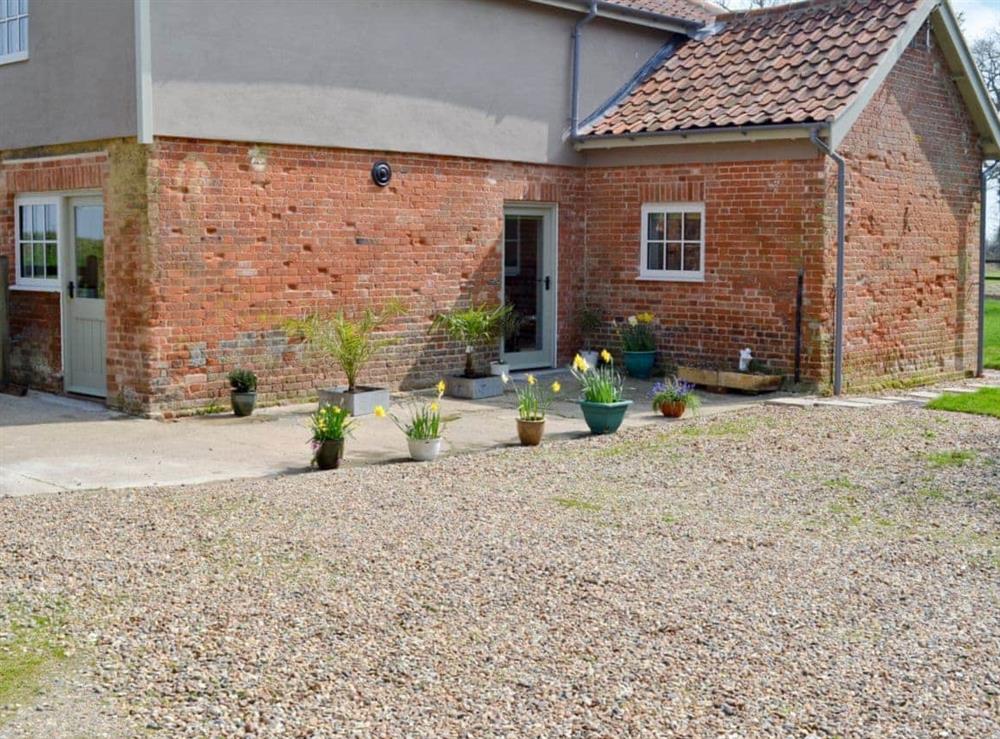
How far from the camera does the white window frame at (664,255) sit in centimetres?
1551

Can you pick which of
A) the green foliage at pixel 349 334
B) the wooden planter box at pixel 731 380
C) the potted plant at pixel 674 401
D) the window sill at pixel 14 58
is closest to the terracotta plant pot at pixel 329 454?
the green foliage at pixel 349 334

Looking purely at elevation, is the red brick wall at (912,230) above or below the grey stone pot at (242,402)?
above

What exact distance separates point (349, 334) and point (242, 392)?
1.24 meters

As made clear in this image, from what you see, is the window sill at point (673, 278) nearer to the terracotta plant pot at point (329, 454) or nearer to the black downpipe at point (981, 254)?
the black downpipe at point (981, 254)

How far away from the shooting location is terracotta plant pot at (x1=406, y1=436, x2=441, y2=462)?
34.9 feet

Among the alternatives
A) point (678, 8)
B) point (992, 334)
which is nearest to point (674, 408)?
point (678, 8)

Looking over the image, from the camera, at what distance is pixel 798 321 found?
14.5m

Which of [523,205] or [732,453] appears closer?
[732,453]

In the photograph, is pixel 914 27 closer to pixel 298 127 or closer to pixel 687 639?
pixel 298 127

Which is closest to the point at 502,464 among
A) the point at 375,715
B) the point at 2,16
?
the point at 375,715

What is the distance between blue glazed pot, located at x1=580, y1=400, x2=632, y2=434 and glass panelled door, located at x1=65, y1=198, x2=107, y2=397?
5.21 m

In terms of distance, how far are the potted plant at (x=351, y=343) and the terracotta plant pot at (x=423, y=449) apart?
5.92 ft

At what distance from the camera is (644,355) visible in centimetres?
1591

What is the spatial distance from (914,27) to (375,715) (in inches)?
508
